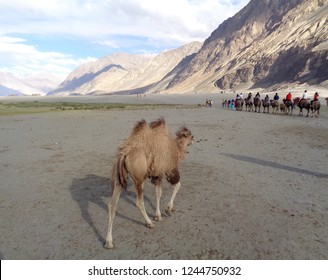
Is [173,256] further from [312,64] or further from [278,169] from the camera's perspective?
[312,64]

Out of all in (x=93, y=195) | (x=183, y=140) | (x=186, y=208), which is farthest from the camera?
(x=93, y=195)

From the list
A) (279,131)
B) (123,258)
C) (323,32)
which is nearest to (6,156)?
(123,258)

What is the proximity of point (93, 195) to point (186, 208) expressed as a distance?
7.64ft

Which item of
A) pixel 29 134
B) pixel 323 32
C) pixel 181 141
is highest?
pixel 323 32

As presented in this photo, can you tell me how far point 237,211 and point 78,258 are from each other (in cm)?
325

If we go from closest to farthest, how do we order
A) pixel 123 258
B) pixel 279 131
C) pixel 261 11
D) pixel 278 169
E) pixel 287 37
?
1. pixel 123 258
2. pixel 278 169
3. pixel 279 131
4. pixel 287 37
5. pixel 261 11

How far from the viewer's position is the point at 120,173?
561cm

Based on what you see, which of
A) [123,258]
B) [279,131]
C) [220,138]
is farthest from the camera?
[279,131]

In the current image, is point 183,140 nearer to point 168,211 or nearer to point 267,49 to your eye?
point 168,211


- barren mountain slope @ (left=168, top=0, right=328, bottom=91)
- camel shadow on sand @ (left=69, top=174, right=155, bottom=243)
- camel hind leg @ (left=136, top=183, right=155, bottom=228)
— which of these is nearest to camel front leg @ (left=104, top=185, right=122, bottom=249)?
camel hind leg @ (left=136, top=183, right=155, bottom=228)

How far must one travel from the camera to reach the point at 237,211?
6.81 metres

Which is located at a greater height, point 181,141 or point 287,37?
point 287,37

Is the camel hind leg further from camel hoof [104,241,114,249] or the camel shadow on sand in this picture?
camel hoof [104,241,114,249]

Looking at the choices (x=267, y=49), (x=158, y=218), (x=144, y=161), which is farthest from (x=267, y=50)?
(x=144, y=161)
